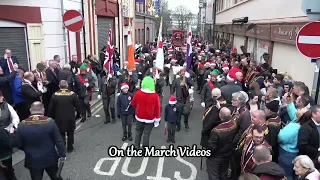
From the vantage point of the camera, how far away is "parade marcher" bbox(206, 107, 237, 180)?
14.9 feet

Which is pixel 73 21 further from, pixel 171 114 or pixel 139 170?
pixel 139 170

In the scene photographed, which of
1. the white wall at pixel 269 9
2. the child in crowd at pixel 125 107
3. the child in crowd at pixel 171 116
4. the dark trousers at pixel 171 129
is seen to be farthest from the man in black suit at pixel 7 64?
the white wall at pixel 269 9

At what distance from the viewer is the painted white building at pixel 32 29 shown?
30.4 feet

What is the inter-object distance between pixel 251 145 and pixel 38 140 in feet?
10.4

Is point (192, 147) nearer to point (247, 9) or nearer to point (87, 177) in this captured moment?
point (87, 177)

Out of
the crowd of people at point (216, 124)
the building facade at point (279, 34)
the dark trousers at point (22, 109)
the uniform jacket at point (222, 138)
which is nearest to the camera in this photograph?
the crowd of people at point (216, 124)

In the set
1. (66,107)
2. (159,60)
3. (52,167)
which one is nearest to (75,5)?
(159,60)

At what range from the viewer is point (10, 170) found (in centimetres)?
492

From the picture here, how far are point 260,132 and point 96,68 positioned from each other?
9350 millimetres

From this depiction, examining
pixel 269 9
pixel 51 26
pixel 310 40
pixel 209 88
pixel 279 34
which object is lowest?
pixel 209 88

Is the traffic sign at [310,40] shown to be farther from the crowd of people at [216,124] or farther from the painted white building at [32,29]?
the painted white building at [32,29]

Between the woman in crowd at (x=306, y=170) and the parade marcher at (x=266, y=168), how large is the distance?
390 millimetres

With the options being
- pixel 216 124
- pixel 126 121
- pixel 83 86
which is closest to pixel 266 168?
pixel 216 124

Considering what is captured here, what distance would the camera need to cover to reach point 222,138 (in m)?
4.57
